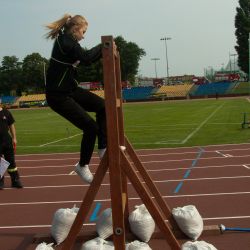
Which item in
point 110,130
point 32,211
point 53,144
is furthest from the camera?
point 53,144

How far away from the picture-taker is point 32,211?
793 cm

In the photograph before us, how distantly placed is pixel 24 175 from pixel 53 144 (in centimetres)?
672

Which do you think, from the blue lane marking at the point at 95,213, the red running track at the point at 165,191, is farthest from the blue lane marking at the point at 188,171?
the blue lane marking at the point at 95,213

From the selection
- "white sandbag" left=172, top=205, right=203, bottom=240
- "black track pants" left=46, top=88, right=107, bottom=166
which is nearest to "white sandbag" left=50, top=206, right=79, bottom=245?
"black track pants" left=46, top=88, right=107, bottom=166

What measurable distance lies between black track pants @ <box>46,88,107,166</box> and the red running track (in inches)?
58.1

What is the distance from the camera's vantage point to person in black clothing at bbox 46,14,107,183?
4.88 m

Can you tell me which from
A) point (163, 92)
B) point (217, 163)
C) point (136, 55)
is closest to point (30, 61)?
point (136, 55)

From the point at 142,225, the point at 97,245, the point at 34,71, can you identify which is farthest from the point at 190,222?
the point at 34,71

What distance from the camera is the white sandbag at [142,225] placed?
226 inches

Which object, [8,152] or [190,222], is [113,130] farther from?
[8,152]

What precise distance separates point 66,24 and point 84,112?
3.04 ft

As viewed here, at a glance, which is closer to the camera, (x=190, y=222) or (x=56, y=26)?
(x=56, y=26)

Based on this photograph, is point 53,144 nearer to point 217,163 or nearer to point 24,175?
point 24,175

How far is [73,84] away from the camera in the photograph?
203 inches
